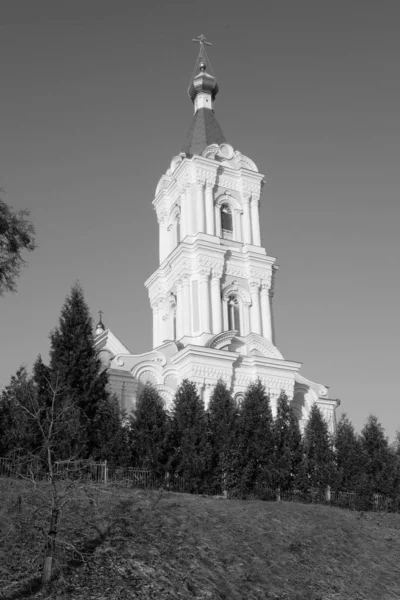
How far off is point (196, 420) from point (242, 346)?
961cm

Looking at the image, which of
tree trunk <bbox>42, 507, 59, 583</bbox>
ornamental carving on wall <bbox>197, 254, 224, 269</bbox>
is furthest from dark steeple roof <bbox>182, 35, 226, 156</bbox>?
tree trunk <bbox>42, 507, 59, 583</bbox>

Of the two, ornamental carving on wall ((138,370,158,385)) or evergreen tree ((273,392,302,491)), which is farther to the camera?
ornamental carving on wall ((138,370,158,385))

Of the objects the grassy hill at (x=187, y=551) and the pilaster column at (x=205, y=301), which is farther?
the pilaster column at (x=205, y=301)

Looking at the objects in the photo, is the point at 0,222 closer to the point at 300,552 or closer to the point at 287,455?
the point at 300,552

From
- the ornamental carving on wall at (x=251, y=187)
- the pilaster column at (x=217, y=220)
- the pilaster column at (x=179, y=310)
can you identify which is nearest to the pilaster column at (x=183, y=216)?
the pilaster column at (x=217, y=220)

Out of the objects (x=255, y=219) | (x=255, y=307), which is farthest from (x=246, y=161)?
(x=255, y=307)

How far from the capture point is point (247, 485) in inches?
926

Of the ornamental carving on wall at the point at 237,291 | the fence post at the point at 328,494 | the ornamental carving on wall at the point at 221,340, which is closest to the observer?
the fence post at the point at 328,494

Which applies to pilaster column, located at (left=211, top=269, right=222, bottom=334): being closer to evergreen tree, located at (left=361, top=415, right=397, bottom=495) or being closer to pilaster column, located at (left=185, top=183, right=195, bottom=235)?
pilaster column, located at (left=185, top=183, right=195, bottom=235)

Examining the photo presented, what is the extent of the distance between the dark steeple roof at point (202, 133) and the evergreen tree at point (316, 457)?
59.7 feet

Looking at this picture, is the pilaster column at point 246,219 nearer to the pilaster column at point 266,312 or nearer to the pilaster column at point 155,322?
the pilaster column at point 266,312

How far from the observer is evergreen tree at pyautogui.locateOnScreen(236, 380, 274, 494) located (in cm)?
2362

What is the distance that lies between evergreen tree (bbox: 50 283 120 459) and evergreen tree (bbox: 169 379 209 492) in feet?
7.25

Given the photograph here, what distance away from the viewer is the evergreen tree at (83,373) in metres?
22.2
